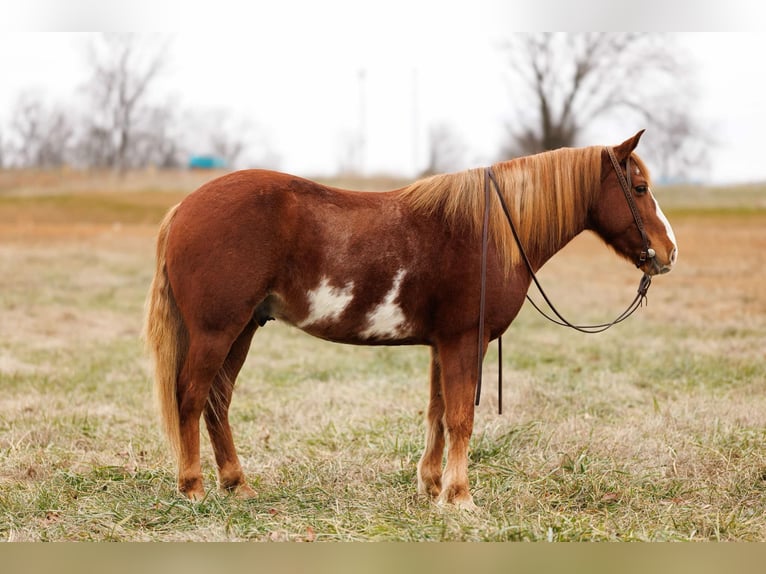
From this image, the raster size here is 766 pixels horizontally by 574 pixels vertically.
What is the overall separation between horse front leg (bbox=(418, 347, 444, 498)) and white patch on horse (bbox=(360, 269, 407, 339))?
19.0 inches

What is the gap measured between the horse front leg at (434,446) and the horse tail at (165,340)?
1.60m

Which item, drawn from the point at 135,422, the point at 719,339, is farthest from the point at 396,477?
the point at 719,339

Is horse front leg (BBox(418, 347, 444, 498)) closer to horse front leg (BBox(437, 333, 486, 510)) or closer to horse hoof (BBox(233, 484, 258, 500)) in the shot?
horse front leg (BBox(437, 333, 486, 510))

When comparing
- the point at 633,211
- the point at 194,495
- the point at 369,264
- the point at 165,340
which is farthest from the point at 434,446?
the point at 633,211

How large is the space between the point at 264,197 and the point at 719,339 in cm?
846

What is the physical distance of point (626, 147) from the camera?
470cm

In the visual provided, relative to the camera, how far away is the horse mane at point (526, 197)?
15.2ft

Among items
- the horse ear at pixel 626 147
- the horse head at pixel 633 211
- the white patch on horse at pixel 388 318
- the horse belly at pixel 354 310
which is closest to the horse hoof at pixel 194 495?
the horse belly at pixel 354 310

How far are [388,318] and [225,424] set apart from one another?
4.28 feet

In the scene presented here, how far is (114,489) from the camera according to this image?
191 inches

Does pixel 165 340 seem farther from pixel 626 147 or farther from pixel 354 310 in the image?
pixel 626 147

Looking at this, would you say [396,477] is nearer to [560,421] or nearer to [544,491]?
[544,491]

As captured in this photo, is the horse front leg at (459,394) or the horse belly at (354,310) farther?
the horse front leg at (459,394)

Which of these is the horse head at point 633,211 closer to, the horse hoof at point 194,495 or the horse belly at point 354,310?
the horse belly at point 354,310
